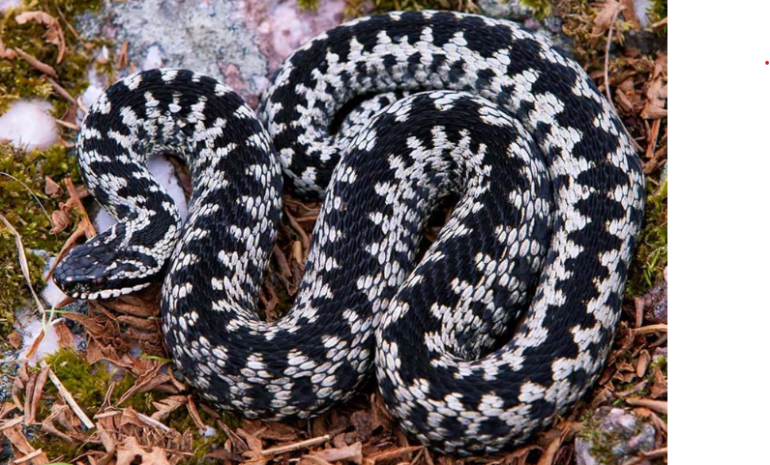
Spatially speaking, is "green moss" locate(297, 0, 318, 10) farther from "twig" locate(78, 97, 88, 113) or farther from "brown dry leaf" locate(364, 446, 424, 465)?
"brown dry leaf" locate(364, 446, 424, 465)

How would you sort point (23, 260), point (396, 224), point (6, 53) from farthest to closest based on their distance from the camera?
1. point (6, 53)
2. point (23, 260)
3. point (396, 224)

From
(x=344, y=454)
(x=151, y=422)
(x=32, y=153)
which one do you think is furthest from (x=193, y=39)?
(x=344, y=454)

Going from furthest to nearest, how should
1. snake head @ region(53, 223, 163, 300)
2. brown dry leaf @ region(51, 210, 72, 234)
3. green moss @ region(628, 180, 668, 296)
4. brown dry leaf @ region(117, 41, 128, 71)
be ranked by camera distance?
brown dry leaf @ region(117, 41, 128, 71)
brown dry leaf @ region(51, 210, 72, 234)
snake head @ region(53, 223, 163, 300)
green moss @ region(628, 180, 668, 296)

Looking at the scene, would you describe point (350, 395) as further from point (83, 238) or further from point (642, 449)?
point (83, 238)

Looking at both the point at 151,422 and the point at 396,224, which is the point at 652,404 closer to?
the point at 396,224

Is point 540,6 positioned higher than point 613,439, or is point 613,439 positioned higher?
point 540,6

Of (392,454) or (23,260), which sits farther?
(23,260)

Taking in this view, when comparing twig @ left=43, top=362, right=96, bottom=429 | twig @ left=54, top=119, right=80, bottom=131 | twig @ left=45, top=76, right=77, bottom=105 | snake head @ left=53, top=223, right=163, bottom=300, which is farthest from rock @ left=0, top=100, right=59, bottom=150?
twig @ left=43, top=362, right=96, bottom=429
